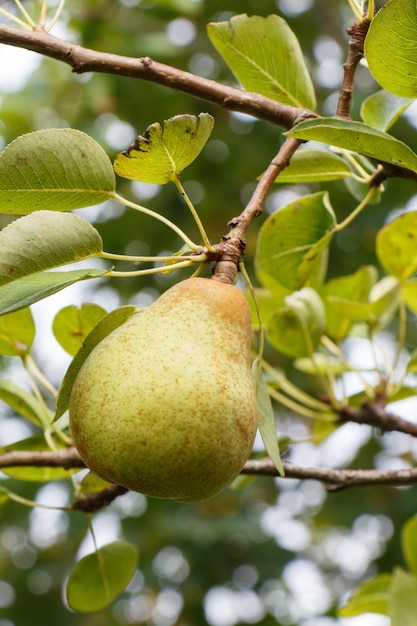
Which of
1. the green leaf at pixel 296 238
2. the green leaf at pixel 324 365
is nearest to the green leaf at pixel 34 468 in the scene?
the green leaf at pixel 296 238

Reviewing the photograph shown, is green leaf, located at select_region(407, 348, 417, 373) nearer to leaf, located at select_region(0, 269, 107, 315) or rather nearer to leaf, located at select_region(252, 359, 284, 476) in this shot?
leaf, located at select_region(252, 359, 284, 476)

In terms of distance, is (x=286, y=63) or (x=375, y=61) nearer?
(x=375, y=61)

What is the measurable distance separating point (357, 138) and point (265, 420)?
0.34m

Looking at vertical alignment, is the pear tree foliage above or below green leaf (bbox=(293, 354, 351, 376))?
above

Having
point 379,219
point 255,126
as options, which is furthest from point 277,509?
point 255,126

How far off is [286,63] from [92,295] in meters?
2.79

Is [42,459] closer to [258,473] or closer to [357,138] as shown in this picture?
[258,473]

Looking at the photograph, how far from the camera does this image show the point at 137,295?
12.4 feet

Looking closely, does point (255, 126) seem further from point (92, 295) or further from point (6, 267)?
point (6, 267)

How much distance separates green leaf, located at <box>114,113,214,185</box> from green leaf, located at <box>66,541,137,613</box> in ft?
2.30

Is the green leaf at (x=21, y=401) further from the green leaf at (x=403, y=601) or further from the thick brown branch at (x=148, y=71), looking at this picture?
the green leaf at (x=403, y=601)

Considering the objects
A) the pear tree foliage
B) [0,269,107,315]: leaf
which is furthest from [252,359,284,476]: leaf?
[0,269,107,315]: leaf

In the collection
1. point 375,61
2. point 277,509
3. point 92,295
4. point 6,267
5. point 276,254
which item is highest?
point 375,61

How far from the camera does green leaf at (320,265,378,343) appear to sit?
1.66 metres
